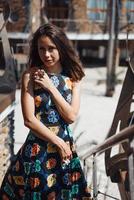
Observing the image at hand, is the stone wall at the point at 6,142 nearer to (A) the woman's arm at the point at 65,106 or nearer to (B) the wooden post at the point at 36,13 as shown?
(A) the woman's arm at the point at 65,106

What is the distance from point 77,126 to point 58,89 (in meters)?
5.72

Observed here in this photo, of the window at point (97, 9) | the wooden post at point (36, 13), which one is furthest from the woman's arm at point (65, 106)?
the window at point (97, 9)

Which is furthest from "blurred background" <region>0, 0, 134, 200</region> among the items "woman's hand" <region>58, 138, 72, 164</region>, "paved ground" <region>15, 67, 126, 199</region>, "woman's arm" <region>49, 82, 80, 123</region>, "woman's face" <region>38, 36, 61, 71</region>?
"woman's face" <region>38, 36, 61, 71</region>

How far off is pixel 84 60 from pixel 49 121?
1691 cm

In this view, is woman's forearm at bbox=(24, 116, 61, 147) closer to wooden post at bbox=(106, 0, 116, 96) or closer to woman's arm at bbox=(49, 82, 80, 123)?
woman's arm at bbox=(49, 82, 80, 123)

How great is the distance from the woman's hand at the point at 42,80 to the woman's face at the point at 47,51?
79 mm

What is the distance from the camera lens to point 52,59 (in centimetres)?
256

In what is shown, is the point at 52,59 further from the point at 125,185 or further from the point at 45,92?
the point at 125,185

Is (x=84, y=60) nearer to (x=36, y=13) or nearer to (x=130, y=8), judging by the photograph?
(x=130, y=8)

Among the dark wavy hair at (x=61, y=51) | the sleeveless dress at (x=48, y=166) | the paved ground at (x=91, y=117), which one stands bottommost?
the paved ground at (x=91, y=117)

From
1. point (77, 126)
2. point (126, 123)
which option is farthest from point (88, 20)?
point (126, 123)

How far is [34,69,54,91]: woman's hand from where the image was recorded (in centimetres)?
252

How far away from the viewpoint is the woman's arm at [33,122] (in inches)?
98.2

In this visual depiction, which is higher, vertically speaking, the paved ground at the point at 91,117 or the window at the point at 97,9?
the window at the point at 97,9
